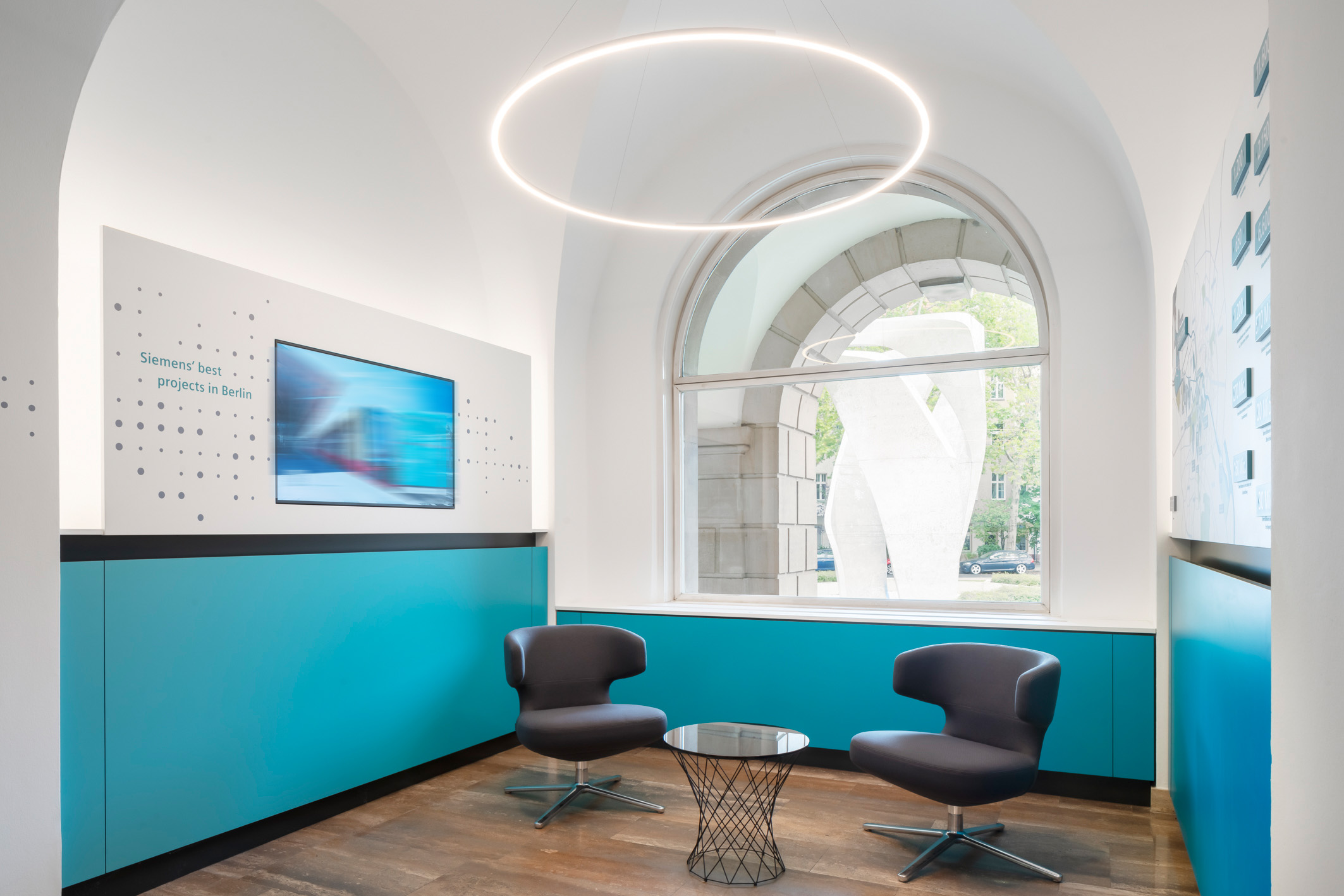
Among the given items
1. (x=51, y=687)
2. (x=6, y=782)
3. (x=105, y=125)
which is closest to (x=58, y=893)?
(x=6, y=782)

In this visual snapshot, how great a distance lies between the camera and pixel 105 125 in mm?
3955

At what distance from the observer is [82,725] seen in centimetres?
335

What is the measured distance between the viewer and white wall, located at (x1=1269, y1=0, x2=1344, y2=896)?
1243 mm

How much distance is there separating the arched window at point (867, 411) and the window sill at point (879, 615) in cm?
14

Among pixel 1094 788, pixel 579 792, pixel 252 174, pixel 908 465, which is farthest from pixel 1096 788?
pixel 252 174

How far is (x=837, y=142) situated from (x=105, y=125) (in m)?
4.09

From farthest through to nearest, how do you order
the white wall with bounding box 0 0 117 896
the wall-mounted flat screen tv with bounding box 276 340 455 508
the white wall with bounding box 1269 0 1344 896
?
the wall-mounted flat screen tv with bounding box 276 340 455 508 < the white wall with bounding box 0 0 117 896 < the white wall with bounding box 1269 0 1344 896

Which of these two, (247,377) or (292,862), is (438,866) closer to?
(292,862)

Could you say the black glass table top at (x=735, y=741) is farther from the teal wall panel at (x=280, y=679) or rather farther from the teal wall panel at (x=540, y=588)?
the teal wall panel at (x=540, y=588)

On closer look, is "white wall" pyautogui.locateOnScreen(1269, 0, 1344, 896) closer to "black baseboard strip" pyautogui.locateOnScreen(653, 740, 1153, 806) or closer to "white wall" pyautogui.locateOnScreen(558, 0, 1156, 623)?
"black baseboard strip" pyautogui.locateOnScreen(653, 740, 1153, 806)

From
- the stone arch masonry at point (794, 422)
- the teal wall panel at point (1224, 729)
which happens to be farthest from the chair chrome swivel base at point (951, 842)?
the stone arch masonry at point (794, 422)

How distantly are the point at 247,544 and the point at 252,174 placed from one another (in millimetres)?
1900

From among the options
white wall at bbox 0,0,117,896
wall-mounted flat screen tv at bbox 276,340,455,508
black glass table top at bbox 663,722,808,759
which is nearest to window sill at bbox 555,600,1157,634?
black glass table top at bbox 663,722,808,759

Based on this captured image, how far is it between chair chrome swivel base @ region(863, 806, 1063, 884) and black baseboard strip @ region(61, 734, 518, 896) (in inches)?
95.7
